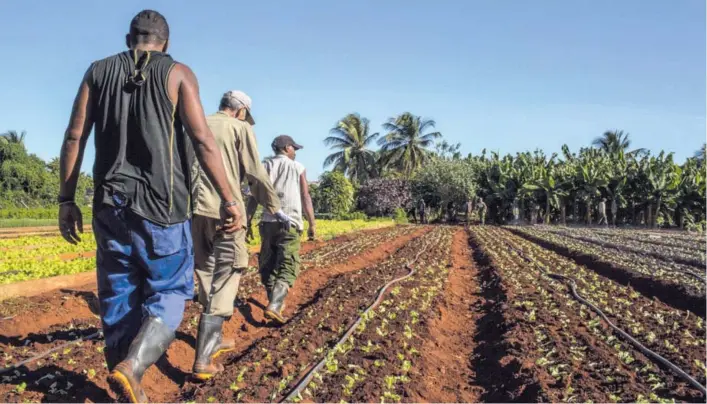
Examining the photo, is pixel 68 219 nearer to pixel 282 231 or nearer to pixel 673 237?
pixel 282 231

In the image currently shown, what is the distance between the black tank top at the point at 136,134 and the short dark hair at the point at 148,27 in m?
0.10

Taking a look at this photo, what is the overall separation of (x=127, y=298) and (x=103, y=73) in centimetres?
101

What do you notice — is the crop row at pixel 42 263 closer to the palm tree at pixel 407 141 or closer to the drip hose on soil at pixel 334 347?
the drip hose on soil at pixel 334 347

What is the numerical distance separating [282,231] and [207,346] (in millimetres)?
1753

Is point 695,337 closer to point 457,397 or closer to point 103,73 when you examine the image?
point 457,397

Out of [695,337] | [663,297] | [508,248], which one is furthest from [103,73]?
[508,248]

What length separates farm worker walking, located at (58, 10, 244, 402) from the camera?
257 centimetres

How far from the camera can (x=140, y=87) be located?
8.55 ft

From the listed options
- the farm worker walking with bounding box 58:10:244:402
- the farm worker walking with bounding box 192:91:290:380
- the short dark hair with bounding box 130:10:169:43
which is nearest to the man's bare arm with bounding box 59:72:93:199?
the farm worker walking with bounding box 58:10:244:402

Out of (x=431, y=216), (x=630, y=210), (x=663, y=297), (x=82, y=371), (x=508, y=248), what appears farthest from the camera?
(x=431, y=216)

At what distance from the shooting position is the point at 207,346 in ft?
12.1

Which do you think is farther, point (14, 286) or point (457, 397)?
point (14, 286)

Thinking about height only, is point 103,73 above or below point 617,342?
above

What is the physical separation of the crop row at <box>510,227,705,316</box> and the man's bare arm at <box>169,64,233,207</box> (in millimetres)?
6416
